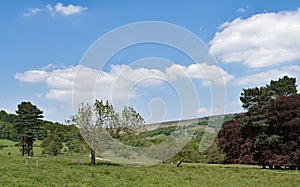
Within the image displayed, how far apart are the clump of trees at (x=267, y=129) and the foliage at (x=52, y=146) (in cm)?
3084

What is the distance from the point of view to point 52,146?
67.3 meters

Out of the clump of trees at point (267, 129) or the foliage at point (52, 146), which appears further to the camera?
the foliage at point (52, 146)

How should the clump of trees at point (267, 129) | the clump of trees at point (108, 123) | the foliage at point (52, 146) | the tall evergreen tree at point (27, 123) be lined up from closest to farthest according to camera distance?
the clump of trees at point (108, 123) < the clump of trees at point (267, 129) < the tall evergreen tree at point (27, 123) < the foliage at point (52, 146)

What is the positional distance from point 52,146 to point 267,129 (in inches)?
1536

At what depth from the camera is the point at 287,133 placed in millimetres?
45906

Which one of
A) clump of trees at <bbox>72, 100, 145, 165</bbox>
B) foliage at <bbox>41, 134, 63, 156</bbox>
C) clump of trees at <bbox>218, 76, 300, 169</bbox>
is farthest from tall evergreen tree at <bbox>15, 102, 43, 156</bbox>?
clump of trees at <bbox>218, 76, 300, 169</bbox>

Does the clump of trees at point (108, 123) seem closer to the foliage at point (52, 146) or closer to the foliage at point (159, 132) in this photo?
the foliage at point (159, 132)

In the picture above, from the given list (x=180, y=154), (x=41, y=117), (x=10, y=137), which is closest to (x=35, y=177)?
(x=180, y=154)

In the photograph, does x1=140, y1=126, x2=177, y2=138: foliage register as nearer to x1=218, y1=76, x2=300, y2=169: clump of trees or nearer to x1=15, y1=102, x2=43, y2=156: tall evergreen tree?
x1=218, y1=76, x2=300, y2=169: clump of trees

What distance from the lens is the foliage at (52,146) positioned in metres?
66.8

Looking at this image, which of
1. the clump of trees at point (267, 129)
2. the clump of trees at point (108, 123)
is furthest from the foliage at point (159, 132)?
the clump of trees at point (267, 129)

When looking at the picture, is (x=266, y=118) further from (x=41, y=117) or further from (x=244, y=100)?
(x=41, y=117)

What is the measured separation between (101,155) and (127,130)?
4.00m

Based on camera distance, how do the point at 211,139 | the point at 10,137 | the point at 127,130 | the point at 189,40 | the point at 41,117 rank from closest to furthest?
the point at 189,40 → the point at 127,130 → the point at 211,139 → the point at 41,117 → the point at 10,137
